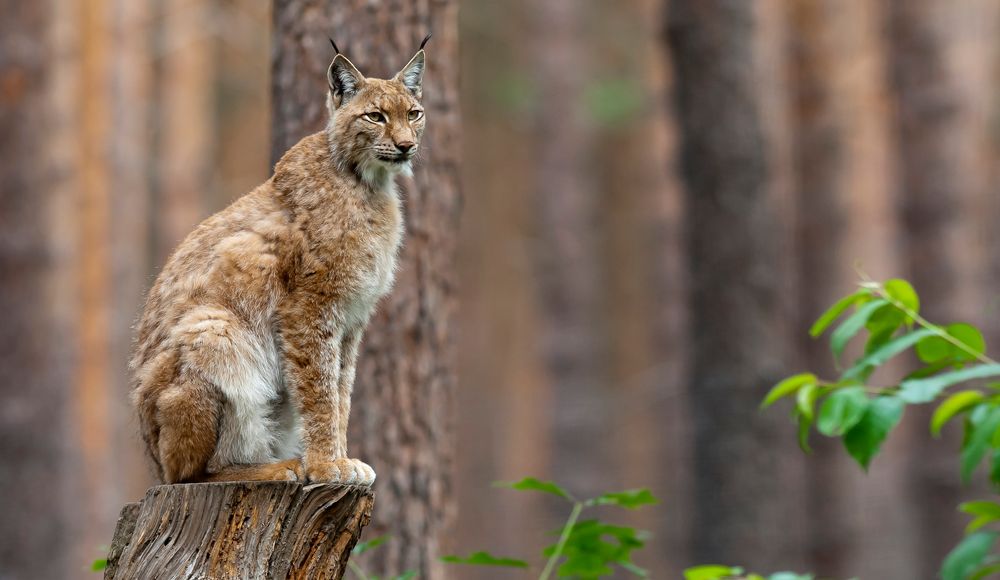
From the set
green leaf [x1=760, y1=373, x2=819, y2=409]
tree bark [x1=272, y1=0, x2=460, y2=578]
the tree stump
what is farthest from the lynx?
green leaf [x1=760, y1=373, x2=819, y2=409]

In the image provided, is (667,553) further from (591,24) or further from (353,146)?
(353,146)

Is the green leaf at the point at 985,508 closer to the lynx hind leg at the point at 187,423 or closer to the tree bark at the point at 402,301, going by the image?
the tree bark at the point at 402,301

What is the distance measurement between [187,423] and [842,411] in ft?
8.42

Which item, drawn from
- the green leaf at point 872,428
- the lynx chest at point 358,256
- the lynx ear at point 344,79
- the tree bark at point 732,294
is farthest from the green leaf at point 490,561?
the tree bark at point 732,294

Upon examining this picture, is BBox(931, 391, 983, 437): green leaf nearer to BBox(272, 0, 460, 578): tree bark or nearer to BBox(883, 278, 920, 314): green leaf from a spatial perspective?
BBox(883, 278, 920, 314): green leaf

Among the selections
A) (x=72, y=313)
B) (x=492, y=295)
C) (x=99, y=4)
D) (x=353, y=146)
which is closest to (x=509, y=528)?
(x=492, y=295)

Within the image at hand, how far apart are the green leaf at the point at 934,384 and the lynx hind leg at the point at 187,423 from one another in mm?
2742

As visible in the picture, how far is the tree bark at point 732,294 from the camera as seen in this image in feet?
37.9

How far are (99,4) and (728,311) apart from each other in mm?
12159

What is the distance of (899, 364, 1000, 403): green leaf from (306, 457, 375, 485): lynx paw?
85.2 inches

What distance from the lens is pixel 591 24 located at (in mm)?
32375

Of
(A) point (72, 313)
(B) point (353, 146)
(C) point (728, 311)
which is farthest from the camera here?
(A) point (72, 313)

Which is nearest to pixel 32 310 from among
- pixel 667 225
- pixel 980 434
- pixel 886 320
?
pixel 886 320

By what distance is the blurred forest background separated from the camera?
455 inches
